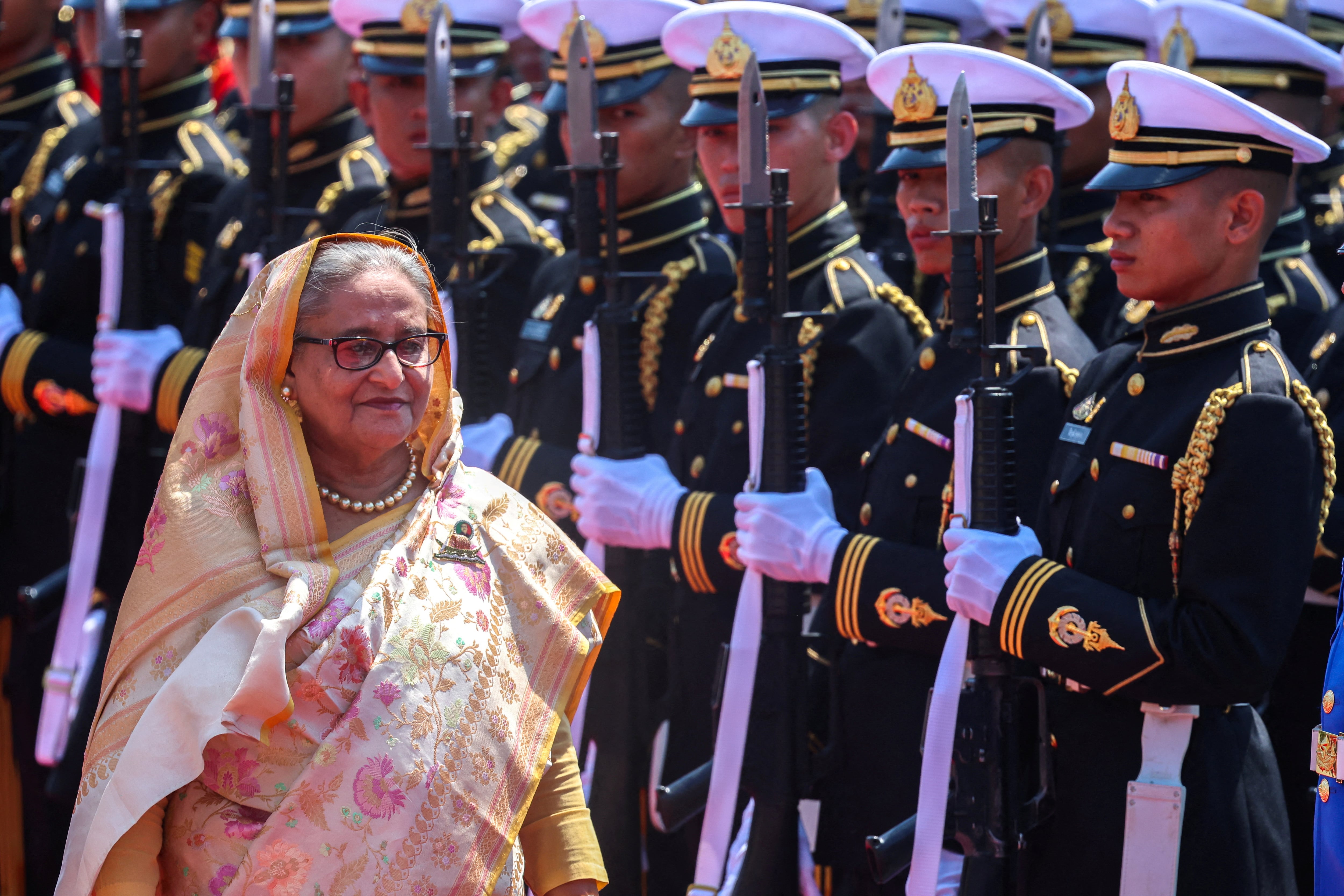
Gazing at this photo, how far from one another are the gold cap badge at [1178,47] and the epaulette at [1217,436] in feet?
4.76

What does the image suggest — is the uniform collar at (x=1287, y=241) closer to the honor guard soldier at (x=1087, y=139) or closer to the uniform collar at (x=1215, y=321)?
the honor guard soldier at (x=1087, y=139)

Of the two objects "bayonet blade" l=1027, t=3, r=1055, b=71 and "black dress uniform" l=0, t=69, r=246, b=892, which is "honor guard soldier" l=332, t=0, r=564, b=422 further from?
"bayonet blade" l=1027, t=3, r=1055, b=71

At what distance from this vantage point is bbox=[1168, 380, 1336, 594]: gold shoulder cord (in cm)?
343

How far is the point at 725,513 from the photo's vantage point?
4574 mm

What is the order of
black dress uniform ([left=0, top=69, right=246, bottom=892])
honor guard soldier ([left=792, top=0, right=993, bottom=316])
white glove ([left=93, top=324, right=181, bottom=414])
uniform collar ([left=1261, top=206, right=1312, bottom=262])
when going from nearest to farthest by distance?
uniform collar ([left=1261, top=206, right=1312, bottom=262]) → honor guard soldier ([left=792, top=0, right=993, bottom=316]) → white glove ([left=93, top=324, right=181, bottom=414]) → black dress uniform ([left=0, top=69, right=246, bottom=892])

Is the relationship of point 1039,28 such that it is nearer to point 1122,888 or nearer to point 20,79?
point 1122,888

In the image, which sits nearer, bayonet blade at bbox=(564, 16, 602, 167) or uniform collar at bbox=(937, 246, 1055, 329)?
uniform collar at bbox=(937, 246, 1055, 329)

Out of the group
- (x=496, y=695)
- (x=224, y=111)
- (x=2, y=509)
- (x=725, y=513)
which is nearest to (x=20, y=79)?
(x=224, y=111)

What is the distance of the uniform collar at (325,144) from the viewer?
22.0 feet

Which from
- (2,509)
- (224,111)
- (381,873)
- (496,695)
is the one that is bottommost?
(2,509)

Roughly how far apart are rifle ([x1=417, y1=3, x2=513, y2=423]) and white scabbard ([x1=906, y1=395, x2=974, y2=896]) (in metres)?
2.03

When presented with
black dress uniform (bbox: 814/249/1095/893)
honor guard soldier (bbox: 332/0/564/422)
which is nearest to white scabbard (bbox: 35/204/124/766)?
honor guard soldier (bbox: 332/0/564/422)

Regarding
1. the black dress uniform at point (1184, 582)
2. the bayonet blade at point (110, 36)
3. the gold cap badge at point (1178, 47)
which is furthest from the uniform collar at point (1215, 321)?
the bayonet blade at point (110, 36)

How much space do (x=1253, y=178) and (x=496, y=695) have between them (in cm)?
201
